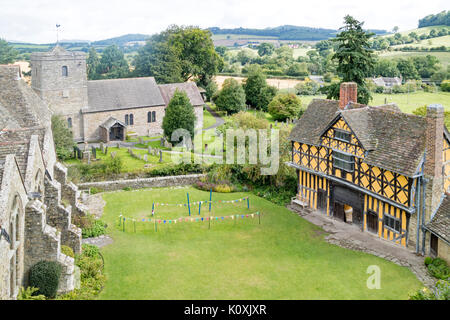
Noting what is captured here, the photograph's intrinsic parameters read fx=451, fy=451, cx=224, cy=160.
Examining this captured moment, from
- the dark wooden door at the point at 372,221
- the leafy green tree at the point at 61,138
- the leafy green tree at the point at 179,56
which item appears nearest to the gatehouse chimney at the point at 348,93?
the dark wooden door at the point at 372,221

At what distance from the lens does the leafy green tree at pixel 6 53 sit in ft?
303

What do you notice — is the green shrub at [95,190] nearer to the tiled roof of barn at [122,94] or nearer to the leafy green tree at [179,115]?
the leafy green tree at [179,115]

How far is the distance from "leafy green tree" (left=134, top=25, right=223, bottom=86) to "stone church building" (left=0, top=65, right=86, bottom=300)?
41.2 m

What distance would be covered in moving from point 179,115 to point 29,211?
29944 millimetres

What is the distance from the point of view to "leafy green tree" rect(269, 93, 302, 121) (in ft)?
215

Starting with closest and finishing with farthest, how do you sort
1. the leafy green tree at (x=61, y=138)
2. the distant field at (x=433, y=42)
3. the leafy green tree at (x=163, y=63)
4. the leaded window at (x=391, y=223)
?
the leaded window at (x=391, y=223)
the leafy green tree at (x=61, y=138)
the leafy green tree at (x=163, y=63)
the distant field at (x=433, y=42)

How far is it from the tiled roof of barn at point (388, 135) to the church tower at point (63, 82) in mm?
31692

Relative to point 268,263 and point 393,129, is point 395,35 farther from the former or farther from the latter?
point 268,263

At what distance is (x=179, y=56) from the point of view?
7275 centimetres

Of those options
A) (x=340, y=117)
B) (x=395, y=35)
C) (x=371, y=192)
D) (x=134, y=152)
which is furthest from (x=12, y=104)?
(x=395, y=35)

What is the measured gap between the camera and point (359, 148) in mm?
25828

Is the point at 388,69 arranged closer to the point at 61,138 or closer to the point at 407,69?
the point at 407,69

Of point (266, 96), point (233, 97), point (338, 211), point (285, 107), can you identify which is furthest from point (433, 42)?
point (338, 211)

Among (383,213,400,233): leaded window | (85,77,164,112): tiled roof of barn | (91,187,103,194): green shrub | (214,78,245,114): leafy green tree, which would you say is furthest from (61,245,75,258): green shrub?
(214,78,245,114): leafy green tree
